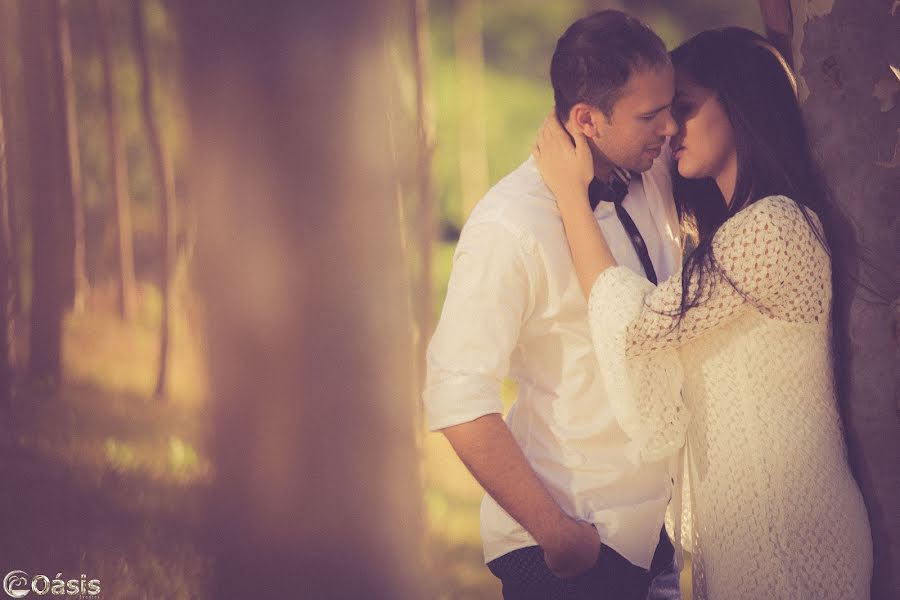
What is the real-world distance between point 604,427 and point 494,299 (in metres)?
0.41

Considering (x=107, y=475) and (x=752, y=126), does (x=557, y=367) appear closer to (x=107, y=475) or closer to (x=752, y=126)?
(x=752, y=126)

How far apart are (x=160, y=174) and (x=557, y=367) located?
335 inches

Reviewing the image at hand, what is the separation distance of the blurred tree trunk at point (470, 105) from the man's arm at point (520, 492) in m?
10.5

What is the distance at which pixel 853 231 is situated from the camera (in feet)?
6.33

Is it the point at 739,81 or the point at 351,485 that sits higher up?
the point at 739,81

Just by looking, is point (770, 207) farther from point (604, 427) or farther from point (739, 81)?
point (604, 427)

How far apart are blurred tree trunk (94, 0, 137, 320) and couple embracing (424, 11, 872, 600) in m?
7.95

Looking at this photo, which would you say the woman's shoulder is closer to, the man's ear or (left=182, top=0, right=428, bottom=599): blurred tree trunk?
the man's ear

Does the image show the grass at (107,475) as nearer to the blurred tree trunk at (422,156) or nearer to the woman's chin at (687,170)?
the blurred tree trunk at (422,156)

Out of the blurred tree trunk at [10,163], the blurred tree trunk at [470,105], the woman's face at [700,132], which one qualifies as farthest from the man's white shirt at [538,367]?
the blurred tree trunk at [470,105]

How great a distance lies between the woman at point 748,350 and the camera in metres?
1.95

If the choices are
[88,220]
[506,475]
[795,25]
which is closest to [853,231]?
[795,25]

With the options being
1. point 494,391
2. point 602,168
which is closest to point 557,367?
point 494,391

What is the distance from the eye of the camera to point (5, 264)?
382 inches
